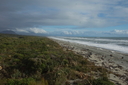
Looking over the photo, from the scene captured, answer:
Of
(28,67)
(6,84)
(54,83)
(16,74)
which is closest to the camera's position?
(6,84)

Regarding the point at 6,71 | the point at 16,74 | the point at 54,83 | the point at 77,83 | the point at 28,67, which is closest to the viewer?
the point at 54,83

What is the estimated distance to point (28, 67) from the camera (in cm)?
668

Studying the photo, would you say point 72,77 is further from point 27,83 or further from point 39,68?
point 27,83

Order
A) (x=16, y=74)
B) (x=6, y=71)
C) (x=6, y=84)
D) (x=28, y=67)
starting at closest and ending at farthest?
1. (x=6, y=84)
2. (x=16, y=74)
3. (x=6, y=71)
4. (x=28, y=67)

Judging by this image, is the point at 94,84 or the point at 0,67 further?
the point at 0,67

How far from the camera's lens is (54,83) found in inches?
184

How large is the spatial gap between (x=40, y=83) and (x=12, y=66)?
3.35 metres

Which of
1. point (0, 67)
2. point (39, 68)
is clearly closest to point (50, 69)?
point (39, 68)

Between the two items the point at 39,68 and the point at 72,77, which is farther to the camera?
the point at 39,68

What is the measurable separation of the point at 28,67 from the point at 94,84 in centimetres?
379

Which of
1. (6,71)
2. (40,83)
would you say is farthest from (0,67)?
(40,83)

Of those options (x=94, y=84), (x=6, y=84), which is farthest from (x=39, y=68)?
(x=94, y=84)

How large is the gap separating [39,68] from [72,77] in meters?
1.85

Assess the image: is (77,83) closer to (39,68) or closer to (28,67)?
(39,68)
